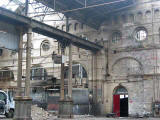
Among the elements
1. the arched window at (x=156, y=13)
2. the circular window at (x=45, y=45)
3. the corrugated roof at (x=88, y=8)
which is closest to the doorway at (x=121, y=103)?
the corrugated roof at (x=88, y=8)

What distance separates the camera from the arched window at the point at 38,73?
34.6m

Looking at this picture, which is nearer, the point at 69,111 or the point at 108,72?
the point at 69,111

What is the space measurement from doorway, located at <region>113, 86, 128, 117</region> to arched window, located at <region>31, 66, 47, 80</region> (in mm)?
9312

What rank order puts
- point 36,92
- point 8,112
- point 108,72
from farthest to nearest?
point 36,92 < point 108,72 < point 8,112

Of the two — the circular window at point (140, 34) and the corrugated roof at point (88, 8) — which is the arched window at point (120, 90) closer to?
the circular window at point (140, 34)

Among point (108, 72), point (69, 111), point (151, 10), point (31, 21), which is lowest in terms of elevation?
point (69, 111)

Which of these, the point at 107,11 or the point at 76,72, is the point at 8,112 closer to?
the point at 76,72

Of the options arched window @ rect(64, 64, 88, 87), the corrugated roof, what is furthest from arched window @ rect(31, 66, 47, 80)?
the corrugated roof

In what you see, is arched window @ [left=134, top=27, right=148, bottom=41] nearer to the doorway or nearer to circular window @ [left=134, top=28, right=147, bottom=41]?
circular window @ [left=134, top=28, right=147, bottom=41]

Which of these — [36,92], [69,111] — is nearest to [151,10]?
[69,111]

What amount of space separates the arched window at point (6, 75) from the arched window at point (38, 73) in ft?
12.5

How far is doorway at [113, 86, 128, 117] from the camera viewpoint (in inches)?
1170

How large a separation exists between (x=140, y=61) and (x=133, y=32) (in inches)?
129

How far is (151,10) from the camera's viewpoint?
2873 cm
